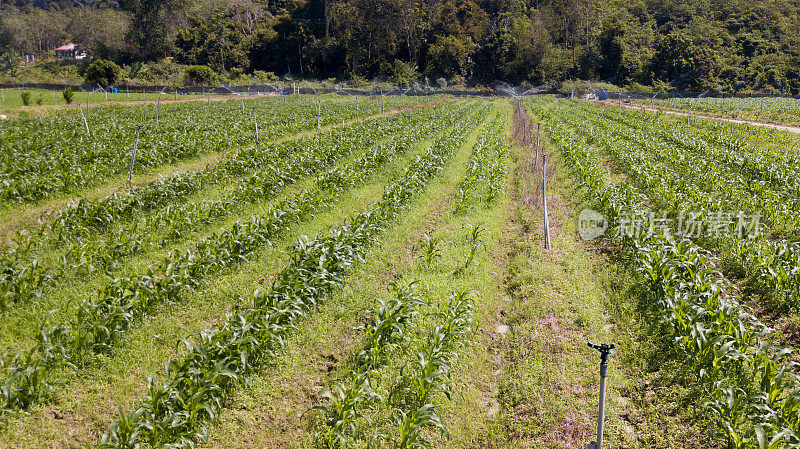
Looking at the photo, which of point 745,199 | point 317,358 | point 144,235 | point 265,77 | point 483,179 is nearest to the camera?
point 317,358

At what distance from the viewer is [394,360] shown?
16.5ft

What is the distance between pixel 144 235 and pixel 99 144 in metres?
8.82

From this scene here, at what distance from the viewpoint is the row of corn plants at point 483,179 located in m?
10.7

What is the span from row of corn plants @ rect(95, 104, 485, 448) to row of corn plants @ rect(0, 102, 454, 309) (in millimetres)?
2681

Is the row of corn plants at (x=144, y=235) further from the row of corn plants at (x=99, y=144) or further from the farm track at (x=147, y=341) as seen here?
the row of corn plants at (x=99, y=144)

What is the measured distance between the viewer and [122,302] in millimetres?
5441

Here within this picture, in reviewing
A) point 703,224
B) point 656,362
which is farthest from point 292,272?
point 703,224

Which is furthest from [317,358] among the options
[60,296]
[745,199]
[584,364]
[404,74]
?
[404,74]

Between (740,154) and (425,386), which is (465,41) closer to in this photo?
(740,154)

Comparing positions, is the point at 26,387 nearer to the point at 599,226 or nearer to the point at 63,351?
the point at 63,351

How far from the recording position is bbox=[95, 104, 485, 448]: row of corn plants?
3754mm

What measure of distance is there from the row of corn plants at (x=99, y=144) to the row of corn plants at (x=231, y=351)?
7.65 meters

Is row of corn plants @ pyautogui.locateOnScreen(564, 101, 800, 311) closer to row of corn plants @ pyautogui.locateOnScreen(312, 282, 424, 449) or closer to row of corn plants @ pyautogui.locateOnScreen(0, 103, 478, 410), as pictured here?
row of corn plants @ pyautogui.locateOnScreen(312, 282, 424, 449)

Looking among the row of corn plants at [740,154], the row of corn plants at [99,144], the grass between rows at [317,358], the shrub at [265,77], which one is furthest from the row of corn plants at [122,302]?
the shrub at [265,77]
